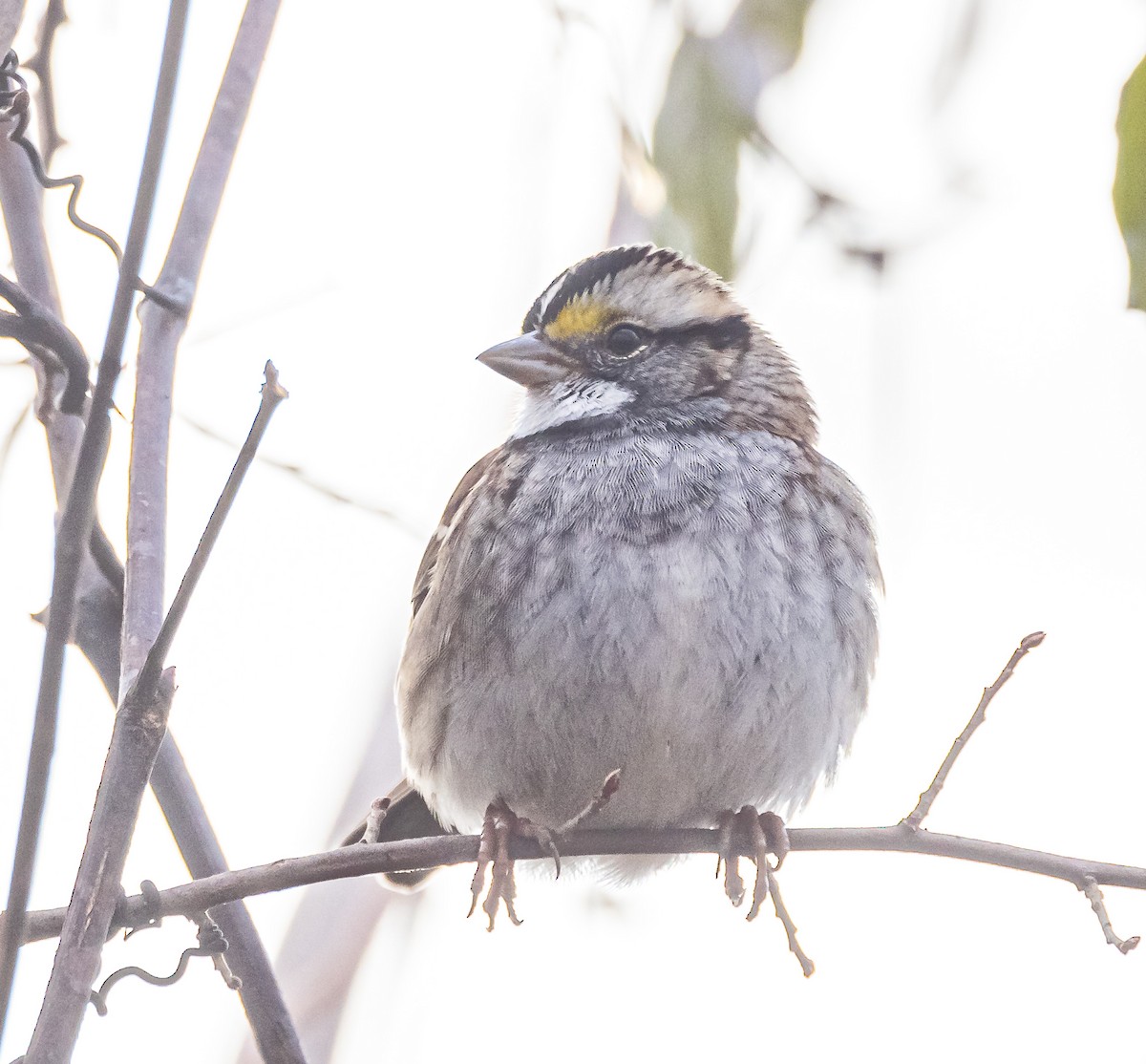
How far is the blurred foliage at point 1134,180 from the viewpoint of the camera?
221 centimetres

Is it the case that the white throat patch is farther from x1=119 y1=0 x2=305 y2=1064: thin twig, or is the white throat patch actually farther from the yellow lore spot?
x1=119 y1=0 x2=305 y2=1064: thin twig

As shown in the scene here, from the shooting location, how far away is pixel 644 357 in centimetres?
381

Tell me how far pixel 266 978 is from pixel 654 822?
1.35 meters

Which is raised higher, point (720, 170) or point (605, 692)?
point (720, 170)

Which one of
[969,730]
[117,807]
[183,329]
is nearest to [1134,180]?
[969,730]

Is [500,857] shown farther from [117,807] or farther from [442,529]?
[117,807]

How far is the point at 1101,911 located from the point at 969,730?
315 mm

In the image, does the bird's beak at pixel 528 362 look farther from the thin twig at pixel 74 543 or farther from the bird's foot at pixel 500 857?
the thin twig at pixel 74 543

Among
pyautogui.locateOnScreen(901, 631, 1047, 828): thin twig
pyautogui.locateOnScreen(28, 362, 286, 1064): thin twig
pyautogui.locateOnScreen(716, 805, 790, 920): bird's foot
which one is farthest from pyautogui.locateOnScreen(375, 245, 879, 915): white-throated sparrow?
pyautogui.locateOnScreen(28, 362, 286, 1064): thin twig

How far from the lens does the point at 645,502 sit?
331cm

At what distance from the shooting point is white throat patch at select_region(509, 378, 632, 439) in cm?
365

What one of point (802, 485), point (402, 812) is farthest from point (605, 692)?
point (402, 812)

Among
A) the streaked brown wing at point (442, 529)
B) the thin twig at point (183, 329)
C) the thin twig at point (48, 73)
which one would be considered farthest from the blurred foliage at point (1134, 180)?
the streaked brown wing at point (442, 529)

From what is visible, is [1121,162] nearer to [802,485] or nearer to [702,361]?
[802,485]
